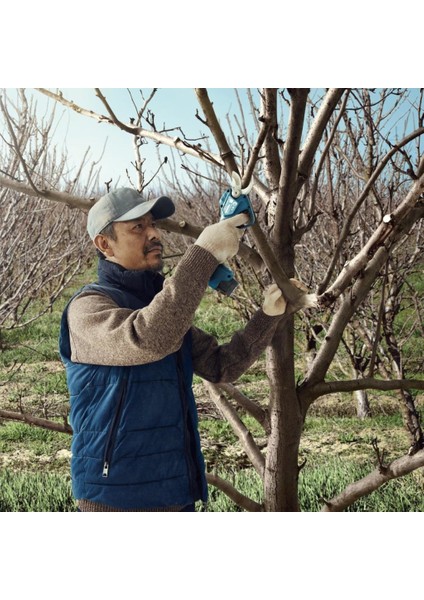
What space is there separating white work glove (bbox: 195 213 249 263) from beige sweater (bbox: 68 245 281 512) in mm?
17

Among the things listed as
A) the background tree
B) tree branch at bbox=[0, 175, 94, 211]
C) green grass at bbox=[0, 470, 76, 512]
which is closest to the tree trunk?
the background tree

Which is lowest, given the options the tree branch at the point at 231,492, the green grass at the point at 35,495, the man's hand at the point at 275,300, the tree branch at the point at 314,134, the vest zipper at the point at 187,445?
the green grass at the point at 35,495

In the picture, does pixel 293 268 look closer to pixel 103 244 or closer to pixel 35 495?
pixel 103 244

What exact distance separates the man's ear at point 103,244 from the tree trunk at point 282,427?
44cm

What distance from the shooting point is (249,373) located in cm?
400

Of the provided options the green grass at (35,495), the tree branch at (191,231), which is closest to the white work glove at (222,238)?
the tree branch at (191,231)

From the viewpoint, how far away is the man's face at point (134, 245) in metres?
1.48

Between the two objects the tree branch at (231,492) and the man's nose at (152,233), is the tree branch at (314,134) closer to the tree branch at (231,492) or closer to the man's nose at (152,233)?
the man's nose at (152,233)

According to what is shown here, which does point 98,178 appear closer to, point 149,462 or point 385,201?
point 385,201

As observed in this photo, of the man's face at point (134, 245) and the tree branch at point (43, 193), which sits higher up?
the tree branch at point (43, 193)

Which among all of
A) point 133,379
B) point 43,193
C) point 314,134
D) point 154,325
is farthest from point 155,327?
point 314,134

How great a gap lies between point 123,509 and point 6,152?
5.76 feet

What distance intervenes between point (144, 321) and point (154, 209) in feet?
1.18
